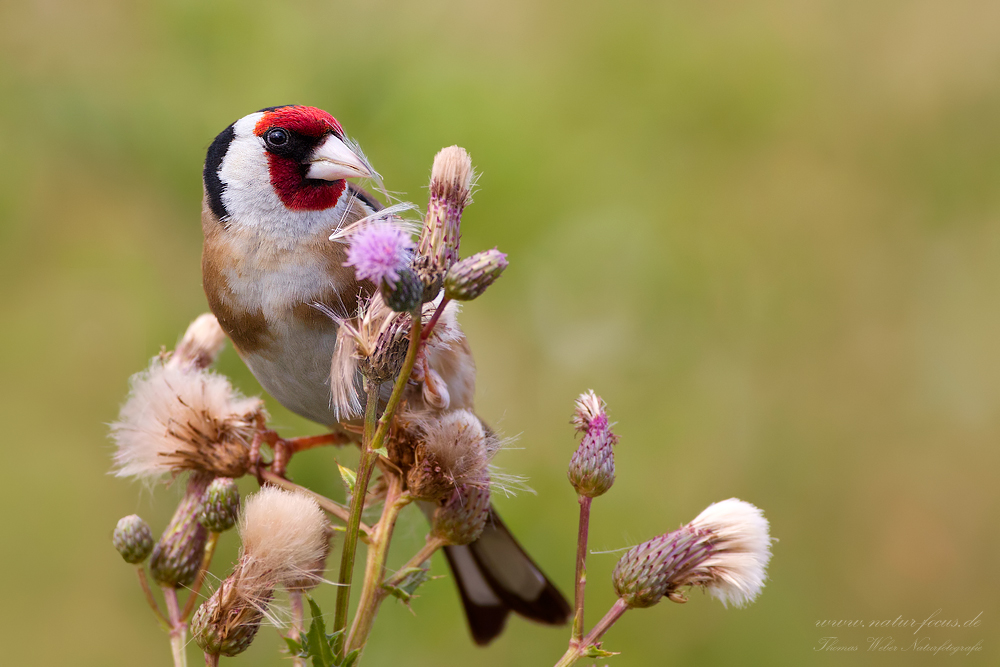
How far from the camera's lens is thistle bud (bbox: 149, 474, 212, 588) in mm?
1763

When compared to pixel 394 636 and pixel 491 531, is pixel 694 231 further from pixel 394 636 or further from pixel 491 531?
pixel 394 636

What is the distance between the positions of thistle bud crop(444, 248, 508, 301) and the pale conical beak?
0.67 meters

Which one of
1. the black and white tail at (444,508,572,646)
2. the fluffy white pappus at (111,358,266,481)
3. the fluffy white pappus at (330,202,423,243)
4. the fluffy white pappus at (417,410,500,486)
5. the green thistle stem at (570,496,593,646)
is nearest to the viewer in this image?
the green thistle stem at (570,496,593,646)

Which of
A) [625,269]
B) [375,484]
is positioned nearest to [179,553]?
[375,484]

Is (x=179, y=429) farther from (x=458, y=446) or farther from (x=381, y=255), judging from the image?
(x=381, y=255)

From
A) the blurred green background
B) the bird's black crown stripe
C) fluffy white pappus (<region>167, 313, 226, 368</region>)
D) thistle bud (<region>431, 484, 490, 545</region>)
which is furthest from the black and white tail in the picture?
the bird's black crown stripe

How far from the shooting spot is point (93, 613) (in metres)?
3.25

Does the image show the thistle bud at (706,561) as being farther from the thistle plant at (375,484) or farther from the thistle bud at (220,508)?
the thistle bud at (220,508)

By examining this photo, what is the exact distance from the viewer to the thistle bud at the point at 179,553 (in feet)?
5.78

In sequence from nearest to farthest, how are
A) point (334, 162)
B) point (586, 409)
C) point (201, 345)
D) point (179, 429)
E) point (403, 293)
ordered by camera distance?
point (403, 293), point (586, 409), point (179, 429), point (334, 162), point (201, 345)

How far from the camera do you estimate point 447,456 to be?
1.71m

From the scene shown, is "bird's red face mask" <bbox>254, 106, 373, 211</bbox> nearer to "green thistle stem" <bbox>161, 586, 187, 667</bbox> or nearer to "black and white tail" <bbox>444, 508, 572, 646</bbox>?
"green thistle stem" <bbox>161, 586, 187, 667</bbox>

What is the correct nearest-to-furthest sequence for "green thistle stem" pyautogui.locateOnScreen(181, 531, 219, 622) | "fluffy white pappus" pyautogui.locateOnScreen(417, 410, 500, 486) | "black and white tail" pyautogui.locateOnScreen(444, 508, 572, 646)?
"green thistle stem" pyautogui.locateOnScreen(181, 531, 219, 622)
"fluffy white pappus" pyautogui.locateOnScreen(417, 410, 500, 486)
"black and white tail" pyautogui.locateOnScreen(444, 508, 572, 646)

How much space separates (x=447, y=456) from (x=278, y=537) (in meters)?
0.37
